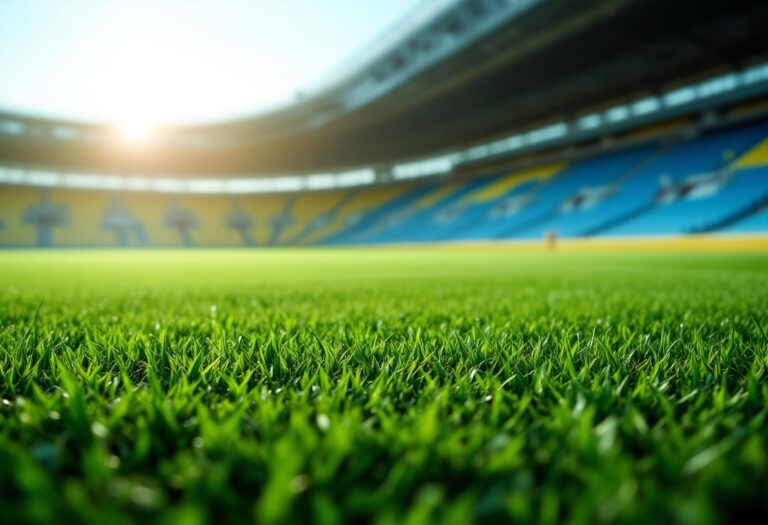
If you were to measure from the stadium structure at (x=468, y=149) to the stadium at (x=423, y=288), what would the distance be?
0.49 feet

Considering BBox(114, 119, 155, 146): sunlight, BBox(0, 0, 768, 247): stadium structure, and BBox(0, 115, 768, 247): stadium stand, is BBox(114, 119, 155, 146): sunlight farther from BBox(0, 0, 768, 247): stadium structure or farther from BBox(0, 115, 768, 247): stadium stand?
BBox(0, 115, 768, 247): stadium stand

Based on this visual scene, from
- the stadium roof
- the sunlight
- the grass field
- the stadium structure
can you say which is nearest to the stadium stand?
the stadium structure

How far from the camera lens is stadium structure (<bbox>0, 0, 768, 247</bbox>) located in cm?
1559

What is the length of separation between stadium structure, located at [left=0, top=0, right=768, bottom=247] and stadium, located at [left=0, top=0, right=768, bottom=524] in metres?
0.15

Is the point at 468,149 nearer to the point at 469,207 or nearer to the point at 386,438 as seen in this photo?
the point at 469,207

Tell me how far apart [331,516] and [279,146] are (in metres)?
31.0

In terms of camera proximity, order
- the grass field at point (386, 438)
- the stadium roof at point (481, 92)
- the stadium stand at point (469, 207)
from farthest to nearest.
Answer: the stadium stand at point (469, 207) → the stadium roof at point (481, 92) → the grass field at point (386, 438)

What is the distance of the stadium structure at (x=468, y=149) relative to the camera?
15.6 meters

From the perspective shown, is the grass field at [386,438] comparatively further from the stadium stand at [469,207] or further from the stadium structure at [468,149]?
the stadium stand at [469,207]

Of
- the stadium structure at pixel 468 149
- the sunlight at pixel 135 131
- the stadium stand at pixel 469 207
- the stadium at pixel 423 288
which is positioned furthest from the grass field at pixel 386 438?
the sunlight at pixel 135 131

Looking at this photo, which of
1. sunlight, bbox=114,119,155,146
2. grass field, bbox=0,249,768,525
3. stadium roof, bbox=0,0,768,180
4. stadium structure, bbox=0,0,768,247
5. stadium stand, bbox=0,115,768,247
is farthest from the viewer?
sunlight, bbox=114,119,155,146

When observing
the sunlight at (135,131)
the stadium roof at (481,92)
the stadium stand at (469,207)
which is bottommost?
the stadium stand at (469,207)

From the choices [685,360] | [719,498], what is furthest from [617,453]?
[685,360]

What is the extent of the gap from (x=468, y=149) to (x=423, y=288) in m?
27.5
